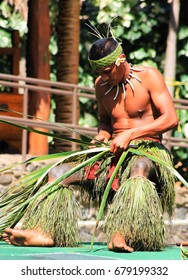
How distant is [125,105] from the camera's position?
7973 millimetres

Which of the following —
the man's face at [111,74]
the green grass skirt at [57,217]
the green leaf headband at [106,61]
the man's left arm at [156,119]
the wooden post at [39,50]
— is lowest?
the green grass skirt at [57,217]

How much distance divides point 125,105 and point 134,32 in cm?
871

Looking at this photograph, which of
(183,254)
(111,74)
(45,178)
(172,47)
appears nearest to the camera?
(183,254)

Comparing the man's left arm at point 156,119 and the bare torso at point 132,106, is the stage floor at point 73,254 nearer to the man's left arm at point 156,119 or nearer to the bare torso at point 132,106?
the man's left arm at point 156,119

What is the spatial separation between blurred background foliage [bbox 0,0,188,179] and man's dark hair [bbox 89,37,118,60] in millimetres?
8032

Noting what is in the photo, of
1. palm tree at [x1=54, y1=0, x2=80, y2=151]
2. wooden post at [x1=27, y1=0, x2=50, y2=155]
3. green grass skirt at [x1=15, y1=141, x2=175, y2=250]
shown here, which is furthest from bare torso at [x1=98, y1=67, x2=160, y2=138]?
Result: palm tree at [x1=54, y1=0, x2=80, y2=151]

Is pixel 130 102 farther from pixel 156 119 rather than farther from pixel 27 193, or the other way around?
pixel 27 193

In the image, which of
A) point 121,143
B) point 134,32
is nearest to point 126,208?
point 121,143

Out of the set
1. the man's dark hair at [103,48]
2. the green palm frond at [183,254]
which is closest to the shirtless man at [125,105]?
the man's dark hair at [103,48]

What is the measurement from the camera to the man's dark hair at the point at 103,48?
776 cm

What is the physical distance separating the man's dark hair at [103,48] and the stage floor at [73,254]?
1196 mm
